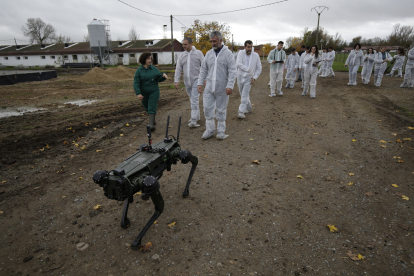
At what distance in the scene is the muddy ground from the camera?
2.37 metres

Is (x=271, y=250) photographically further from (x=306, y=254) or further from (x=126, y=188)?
(x=126, y=188)

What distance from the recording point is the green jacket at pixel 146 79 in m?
5.78

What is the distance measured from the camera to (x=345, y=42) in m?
66.2

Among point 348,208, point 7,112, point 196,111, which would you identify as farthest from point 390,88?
point 7,112

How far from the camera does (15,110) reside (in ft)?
30.7

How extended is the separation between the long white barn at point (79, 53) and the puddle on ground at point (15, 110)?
125ft

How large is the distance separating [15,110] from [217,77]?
30.3 ft

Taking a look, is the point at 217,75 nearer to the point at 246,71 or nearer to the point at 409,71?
the point at 246,71

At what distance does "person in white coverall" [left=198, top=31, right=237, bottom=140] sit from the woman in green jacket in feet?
3.99

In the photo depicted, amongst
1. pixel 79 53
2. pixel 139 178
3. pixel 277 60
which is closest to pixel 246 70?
pixel 277 60

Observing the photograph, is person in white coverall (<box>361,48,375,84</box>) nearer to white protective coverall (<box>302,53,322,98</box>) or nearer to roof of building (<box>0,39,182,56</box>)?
white protective coverall (<box>302,53,322,98</box>)

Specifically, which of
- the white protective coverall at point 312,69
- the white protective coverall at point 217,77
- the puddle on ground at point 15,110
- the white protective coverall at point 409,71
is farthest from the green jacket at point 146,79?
the white protective coverall at point 409,71

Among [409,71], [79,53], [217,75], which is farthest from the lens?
[79,53]

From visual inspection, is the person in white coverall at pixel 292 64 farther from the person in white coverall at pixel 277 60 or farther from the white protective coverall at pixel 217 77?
the white protective coverall at pixel 217 77
